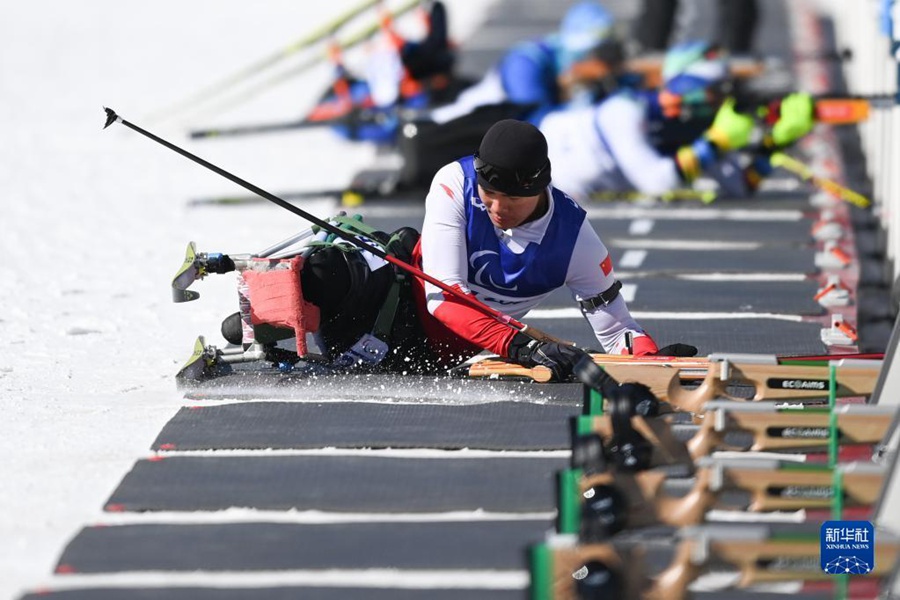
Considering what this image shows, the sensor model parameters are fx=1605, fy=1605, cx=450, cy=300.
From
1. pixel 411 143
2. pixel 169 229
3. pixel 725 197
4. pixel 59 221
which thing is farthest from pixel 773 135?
pixel 59 221

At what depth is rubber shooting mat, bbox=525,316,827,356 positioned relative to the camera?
652cm

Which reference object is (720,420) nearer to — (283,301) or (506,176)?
(506,176)

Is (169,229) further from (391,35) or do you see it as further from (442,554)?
(442,554)

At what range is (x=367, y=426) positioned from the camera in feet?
17.6

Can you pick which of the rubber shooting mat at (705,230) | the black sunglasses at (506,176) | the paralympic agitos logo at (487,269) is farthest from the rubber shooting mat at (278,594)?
the rubber shooting mat at (705,230)

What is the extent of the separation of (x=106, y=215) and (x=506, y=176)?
499 centimetres

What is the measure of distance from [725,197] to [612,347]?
456 cm

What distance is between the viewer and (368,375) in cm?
587

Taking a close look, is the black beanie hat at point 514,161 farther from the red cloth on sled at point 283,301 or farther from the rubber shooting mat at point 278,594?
the rubber shooting mat at point 278,594

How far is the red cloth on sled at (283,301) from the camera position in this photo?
5656 millimetres

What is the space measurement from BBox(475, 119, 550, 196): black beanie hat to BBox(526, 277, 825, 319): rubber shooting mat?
2.03 m

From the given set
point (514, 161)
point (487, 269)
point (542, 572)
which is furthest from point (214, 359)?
point (542, 572)

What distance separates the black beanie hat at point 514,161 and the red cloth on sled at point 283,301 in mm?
763

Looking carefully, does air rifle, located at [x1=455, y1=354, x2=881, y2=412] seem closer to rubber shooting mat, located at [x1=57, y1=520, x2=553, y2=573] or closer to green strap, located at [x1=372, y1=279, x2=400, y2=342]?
green strap, located at [x1=372, y1=279, x2=400, y2=342]
